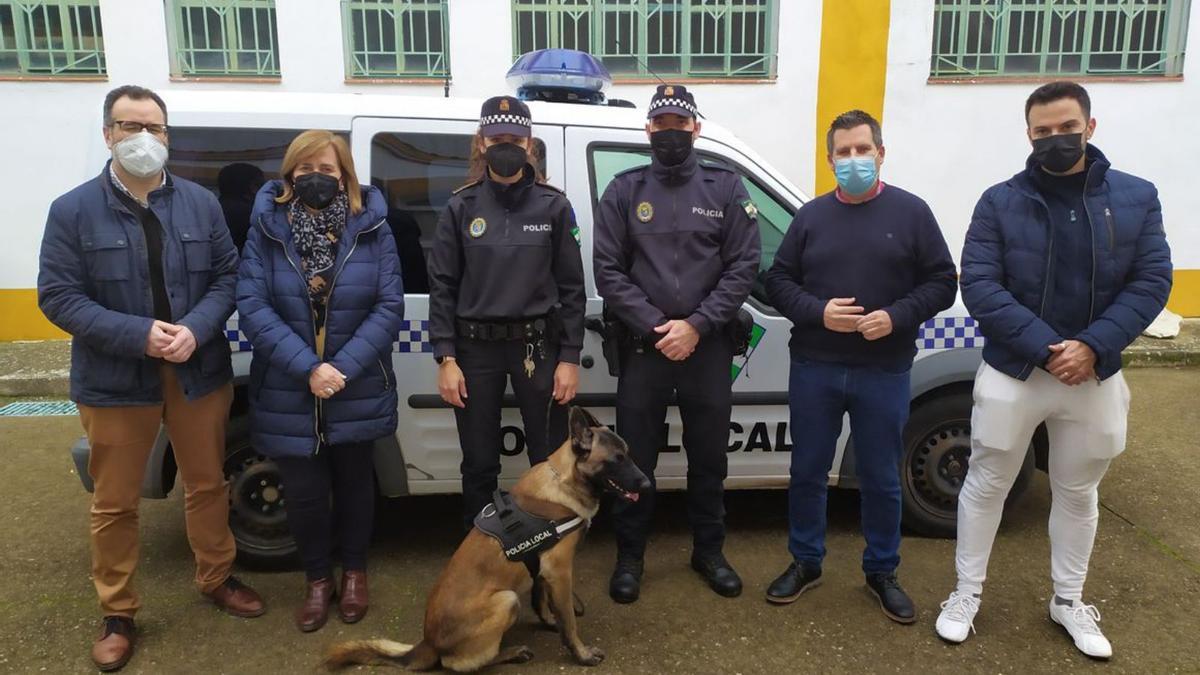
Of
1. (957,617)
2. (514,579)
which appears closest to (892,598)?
(957,617)

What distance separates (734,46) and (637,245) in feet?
16.8

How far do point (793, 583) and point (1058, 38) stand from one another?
679 cm

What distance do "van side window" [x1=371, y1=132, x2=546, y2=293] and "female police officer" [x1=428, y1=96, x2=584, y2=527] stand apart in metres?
0.27

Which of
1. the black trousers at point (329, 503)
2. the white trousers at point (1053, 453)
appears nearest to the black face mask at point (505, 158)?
the black trousers at point (329, 503)

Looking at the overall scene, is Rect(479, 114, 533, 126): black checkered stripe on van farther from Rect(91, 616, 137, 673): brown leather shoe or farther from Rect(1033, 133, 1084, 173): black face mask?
Rect(91, 616, 137, 673): brown leather shoe

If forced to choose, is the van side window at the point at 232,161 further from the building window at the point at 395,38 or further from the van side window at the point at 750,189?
the building window at the point at 395,38

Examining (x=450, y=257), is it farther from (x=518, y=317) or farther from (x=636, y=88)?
(x=636, y=88)

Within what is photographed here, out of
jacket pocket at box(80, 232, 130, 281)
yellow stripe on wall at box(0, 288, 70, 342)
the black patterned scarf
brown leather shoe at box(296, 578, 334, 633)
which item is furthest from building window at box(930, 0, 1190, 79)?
yellow stripe on wall at box(0, 288, 70, 342)

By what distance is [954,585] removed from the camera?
3.38 m

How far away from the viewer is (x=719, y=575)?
333 centimetres

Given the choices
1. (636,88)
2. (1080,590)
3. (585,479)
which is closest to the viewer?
(585,479)

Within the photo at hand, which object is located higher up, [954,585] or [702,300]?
[702,300]

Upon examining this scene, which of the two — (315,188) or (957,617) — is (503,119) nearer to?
(315,188)

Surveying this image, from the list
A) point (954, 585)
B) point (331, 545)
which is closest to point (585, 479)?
point (331, 545)
